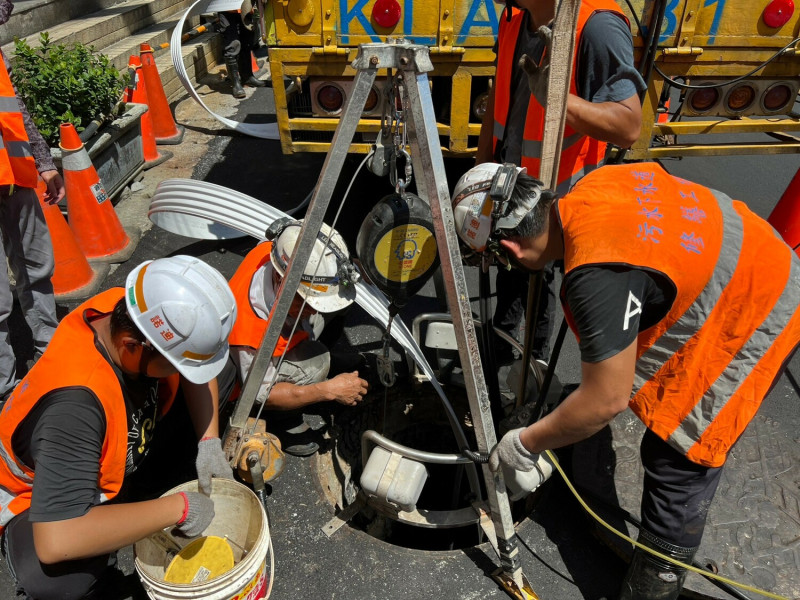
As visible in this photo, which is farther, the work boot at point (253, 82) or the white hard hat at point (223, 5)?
the work boot at point (253, 82)

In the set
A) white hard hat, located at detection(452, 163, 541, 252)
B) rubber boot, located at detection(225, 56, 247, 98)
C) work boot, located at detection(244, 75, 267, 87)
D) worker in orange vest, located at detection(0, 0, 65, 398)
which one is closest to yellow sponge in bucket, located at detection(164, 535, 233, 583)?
white hard hat, located at detection(452, 163, 541, 252)

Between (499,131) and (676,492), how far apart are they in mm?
1819

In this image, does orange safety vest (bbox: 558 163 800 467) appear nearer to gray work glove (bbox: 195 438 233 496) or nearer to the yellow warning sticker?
the yellow warning sticker

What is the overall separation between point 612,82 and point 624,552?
198 cm

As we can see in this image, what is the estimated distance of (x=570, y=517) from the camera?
9.09 ft

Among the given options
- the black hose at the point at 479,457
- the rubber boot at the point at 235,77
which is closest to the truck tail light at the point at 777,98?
the black hose at the point at 479,457

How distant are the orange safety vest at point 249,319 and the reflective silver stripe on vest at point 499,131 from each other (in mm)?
1287

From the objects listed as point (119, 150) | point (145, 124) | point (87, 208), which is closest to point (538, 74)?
point (87, 208)

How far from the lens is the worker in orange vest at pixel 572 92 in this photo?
2395 millimetres

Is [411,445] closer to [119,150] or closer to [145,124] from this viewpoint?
[119,150]

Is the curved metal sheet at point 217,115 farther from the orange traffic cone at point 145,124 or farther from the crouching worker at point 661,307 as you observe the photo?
the crouching worker at point 661,307

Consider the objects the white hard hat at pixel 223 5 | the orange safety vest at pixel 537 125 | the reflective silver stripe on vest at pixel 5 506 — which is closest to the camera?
the reflective silver stripe on vest at pixel 5 506

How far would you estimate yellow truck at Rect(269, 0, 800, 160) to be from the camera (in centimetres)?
376

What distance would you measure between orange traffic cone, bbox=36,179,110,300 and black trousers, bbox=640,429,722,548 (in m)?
3.66
